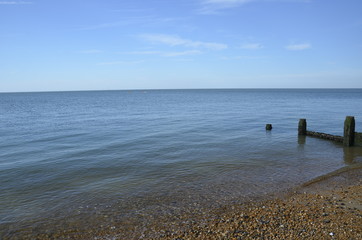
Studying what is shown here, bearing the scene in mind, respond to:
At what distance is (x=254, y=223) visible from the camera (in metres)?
8.56

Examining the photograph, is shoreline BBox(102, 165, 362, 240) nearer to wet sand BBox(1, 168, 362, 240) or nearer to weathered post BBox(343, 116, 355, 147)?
wet sand BBox(1, 168, 362, 240)

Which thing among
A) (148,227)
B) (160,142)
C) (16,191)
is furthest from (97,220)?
(160,142)

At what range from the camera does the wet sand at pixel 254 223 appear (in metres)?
7.94

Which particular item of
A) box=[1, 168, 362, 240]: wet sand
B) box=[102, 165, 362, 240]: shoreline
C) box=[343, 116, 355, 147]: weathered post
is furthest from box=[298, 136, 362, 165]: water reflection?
box=[1, 168, 362, 240]: wet sand

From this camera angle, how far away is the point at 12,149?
21.6 m

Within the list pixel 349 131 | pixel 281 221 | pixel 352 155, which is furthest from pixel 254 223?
pixel 349 131

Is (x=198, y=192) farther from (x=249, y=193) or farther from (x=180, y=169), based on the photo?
(x=180, y=169)

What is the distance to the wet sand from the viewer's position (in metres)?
7.94

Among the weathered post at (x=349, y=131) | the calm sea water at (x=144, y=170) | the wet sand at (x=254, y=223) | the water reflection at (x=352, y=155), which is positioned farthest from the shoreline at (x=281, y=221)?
the weathered post at (x=349, y=131)

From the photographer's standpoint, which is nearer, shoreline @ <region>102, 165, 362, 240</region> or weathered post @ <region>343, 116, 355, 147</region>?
shoreline @ <region>102, 165, 362, 240</region>

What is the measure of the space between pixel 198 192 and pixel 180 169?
3.80m

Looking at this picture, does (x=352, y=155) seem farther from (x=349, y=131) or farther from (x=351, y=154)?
(x=349, y=131)

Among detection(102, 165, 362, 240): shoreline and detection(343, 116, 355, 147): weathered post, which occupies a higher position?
detection(343, 116, 355, 147): weathered post

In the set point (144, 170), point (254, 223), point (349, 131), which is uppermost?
point (349, 131)
